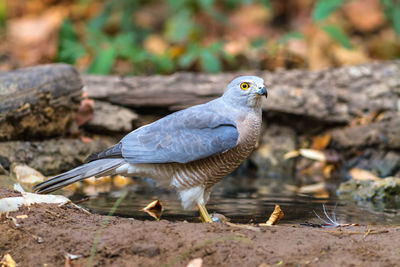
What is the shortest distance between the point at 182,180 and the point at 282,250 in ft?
4.54

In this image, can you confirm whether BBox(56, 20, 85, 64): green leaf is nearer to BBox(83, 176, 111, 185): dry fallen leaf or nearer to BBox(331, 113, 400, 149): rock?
BBox(83, 176, 111, 185): dry fallen leaf

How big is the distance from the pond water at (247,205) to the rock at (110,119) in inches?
35.9

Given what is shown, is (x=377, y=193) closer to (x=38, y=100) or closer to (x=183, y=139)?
(x=183, y=139)

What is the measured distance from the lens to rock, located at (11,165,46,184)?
511 centimetres

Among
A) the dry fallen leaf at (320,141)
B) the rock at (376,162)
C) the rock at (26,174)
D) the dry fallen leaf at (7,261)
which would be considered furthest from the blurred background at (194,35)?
the dry fallen leaf at (7,261)

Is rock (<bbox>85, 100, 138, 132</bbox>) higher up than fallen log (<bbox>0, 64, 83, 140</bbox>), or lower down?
lower down

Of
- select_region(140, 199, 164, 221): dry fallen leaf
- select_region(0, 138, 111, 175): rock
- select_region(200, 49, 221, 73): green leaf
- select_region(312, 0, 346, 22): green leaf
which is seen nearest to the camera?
select_region(140, 199, 164, 221): dry fallen leaf

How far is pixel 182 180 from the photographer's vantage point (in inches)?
159

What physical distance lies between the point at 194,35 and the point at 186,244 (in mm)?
6964

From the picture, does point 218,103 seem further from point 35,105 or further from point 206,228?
point 35,105

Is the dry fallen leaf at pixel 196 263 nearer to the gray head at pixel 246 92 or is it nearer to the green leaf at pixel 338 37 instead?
the gray head at pixel 246 92

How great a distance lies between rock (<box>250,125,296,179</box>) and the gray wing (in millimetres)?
2822

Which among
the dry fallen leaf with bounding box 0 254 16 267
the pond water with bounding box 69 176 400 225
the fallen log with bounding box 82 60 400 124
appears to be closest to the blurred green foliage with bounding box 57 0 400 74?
the fallen log with bounding box 82 60 400 124

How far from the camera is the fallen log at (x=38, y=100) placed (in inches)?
206
